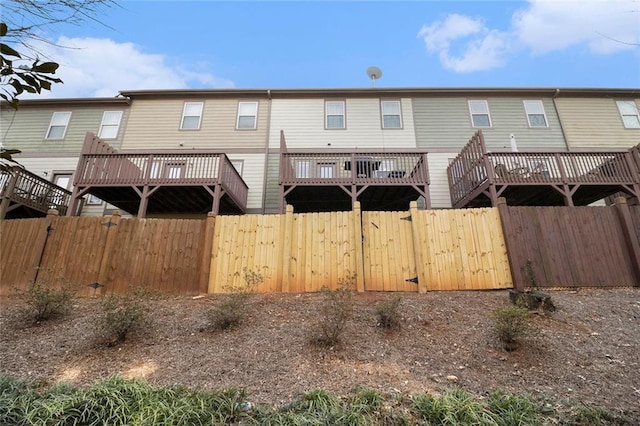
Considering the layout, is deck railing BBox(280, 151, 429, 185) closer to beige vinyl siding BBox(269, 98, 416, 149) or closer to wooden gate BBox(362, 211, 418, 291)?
beige vinyl siding BBox(269, 98, 416, 149)

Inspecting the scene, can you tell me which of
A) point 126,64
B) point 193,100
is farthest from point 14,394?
point 193,100

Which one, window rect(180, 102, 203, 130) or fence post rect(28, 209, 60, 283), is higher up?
window rect(180, 102, 203, 130)

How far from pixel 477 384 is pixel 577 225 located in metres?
5.11

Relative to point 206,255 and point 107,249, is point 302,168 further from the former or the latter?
point 107,249

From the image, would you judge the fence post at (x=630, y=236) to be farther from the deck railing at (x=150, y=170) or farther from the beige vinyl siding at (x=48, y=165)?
the beige vinyl siding at (x=48, y=165)

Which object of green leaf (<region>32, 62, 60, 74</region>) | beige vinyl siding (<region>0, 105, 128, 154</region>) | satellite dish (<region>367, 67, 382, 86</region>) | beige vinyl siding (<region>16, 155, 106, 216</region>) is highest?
satellite dish (<region>367, 67, 382, 86</region>)

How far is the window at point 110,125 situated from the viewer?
480 inches

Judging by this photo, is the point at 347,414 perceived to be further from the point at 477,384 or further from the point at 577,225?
the point at 577,225

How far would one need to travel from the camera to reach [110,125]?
12320mm

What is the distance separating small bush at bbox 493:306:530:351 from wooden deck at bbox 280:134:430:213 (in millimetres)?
5579

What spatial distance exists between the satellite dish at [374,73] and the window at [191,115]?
24.3ft

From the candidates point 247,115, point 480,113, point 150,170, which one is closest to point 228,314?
point 150,170

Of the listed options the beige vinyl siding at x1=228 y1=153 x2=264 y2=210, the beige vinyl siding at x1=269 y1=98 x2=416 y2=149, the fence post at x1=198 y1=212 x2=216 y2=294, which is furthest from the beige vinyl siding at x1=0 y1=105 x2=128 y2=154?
the fence post at x1=198 y1=212 x2=216 y2=294

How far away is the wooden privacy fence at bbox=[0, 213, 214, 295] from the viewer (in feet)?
19.7
